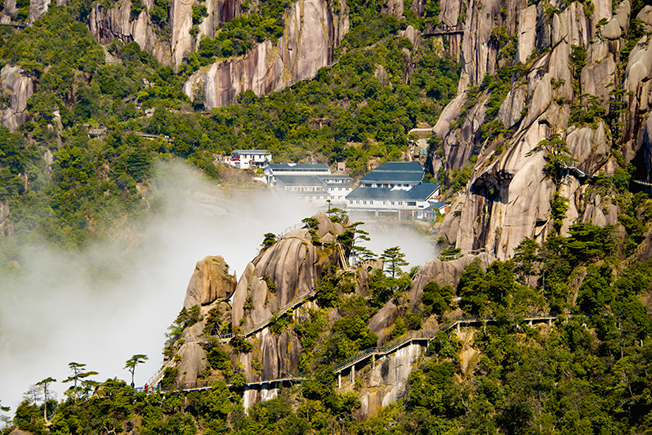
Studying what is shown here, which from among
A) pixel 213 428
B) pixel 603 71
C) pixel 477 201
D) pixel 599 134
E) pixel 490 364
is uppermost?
pixel 603 71

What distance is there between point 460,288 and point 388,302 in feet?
18.0

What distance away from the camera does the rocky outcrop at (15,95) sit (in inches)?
4390

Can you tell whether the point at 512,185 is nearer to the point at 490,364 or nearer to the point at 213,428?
the point at 490,364

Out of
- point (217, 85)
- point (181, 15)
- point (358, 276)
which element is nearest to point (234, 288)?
point (358, 276)

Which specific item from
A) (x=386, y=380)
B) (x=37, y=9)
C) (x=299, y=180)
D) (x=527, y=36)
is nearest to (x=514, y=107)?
(x=527, y=36)

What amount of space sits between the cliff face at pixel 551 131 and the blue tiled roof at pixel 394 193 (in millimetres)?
16444

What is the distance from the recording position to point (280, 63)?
12212 cm

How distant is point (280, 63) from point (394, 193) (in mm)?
42691

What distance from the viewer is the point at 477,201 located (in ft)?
214

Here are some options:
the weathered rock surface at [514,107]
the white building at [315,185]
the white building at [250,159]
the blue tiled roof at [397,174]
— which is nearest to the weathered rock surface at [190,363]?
the weathered rock surface at [514,107]

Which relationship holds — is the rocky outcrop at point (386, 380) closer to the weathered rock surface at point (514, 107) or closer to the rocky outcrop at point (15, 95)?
the weathered rock surface at point (514, 107)

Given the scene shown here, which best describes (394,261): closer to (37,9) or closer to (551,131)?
(551,131)

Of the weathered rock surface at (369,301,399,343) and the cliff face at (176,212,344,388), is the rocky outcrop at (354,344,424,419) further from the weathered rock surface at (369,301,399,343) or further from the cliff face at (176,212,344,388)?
the cliff face at (176,212,344,388)

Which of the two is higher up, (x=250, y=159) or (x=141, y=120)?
(x=141, y=120)
